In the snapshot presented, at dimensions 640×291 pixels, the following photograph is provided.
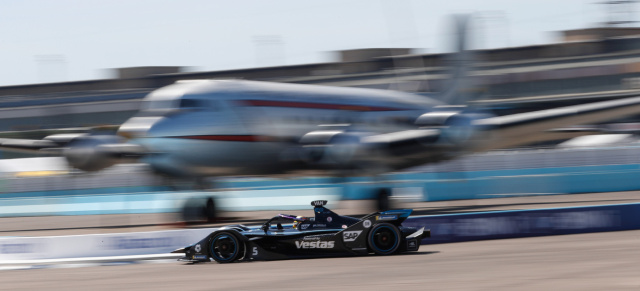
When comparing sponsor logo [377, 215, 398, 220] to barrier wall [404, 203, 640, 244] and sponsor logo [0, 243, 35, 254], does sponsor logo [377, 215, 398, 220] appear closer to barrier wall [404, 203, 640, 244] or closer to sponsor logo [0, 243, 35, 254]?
barrier wall [404, 203, 640, 244]

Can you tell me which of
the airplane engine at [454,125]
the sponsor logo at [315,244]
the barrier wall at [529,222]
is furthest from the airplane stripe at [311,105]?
the sponsor logo at [315,244]

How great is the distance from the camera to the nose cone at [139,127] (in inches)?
860

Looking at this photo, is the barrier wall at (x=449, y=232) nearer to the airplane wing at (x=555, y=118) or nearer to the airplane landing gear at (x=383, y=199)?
the airplane wing at (x=555, y=118)

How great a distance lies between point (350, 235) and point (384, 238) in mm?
622

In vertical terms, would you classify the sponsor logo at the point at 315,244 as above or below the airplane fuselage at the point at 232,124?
below

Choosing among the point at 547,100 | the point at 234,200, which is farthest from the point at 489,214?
the point at 547,100

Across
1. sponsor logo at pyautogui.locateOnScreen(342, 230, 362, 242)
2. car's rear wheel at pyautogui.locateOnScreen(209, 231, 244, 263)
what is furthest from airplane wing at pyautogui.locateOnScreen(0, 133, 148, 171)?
sponsor logo at pyautogui.locateOnScreen(342, 230, 362, 242)

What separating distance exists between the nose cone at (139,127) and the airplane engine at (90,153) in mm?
3216

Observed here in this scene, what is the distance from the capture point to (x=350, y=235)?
13.7m

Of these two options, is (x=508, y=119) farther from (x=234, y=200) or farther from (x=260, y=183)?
(x=260, y=183)

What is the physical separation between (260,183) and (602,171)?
15504mm

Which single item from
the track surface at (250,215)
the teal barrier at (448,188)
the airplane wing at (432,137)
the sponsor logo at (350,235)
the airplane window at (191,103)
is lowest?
the sponsor logo at (350,235)

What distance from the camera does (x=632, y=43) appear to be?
6962 centimetres

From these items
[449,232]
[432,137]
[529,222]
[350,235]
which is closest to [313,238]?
[350,235]
